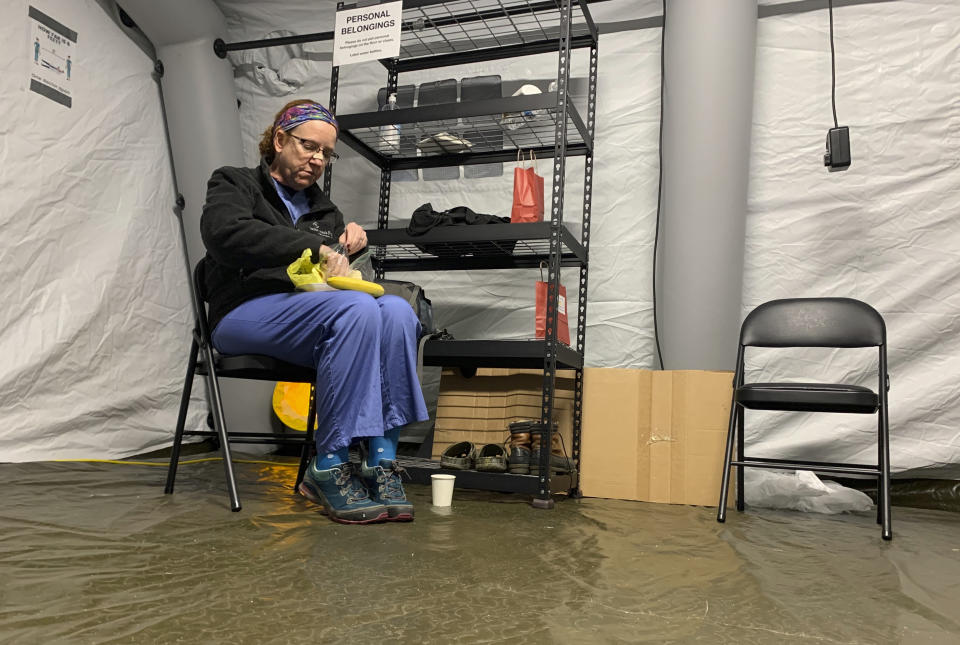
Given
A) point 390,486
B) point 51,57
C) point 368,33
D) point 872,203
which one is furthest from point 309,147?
point 872,203

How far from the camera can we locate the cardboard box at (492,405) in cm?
257

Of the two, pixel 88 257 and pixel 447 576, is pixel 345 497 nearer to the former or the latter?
pixel 447 576

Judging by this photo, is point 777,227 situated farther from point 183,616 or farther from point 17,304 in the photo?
point 17,304

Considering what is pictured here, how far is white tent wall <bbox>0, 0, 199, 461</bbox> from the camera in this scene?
8.17 feet

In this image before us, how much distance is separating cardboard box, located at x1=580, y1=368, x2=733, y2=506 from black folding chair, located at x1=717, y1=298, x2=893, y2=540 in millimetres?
80

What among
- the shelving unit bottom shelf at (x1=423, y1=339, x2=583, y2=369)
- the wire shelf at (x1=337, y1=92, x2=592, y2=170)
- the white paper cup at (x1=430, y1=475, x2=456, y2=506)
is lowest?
the white paper cup at (x1=430, y1=475, x2=456, y2=506)

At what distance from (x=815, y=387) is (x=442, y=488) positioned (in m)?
1.06

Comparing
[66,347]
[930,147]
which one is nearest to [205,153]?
[66,347]

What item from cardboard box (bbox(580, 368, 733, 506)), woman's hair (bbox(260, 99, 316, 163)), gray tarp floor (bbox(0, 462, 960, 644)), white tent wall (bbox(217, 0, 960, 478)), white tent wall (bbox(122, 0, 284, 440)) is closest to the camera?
gray tarp floor (bbox(0, 462, 960, 644))

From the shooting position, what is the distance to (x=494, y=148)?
2883mm

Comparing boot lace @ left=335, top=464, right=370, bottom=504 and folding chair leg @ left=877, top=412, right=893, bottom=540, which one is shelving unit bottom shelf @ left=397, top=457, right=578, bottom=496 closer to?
boot lace @ left=335, top=464, right=370, bottom=504

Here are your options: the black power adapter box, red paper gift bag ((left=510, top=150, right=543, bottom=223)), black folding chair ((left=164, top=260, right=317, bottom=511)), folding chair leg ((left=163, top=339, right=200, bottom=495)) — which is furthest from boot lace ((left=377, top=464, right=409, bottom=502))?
the black power adapter box

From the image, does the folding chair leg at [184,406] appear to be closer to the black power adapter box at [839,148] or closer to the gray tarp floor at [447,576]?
the gray tarp floor at [447,576]

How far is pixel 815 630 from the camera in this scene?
0.99 m
